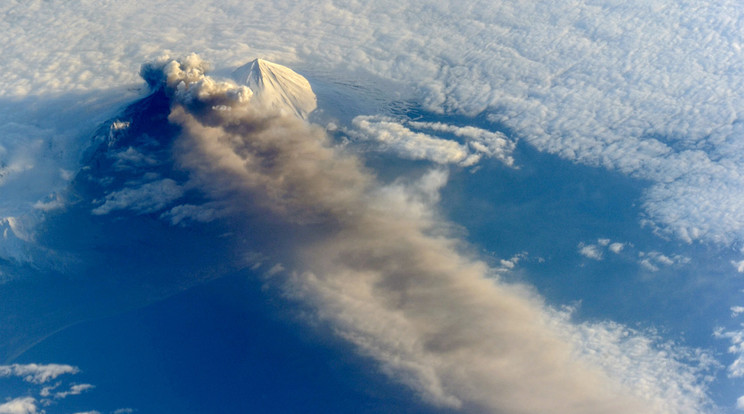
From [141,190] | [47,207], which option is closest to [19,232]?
[47,207]

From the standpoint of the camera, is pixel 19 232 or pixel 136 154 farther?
pixel 136 154

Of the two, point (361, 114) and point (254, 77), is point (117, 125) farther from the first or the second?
point (361, 114)

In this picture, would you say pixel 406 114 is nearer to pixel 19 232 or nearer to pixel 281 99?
pixel 281 99

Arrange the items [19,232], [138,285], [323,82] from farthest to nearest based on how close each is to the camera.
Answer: [323,82] < [138,285] < [19,232]

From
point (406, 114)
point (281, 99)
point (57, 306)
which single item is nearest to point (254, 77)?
point (281, 99)

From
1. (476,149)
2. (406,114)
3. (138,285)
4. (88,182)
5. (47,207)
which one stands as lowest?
(138,285)

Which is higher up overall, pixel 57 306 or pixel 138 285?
pixel 138 285

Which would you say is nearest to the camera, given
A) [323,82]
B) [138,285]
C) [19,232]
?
[19,232]
